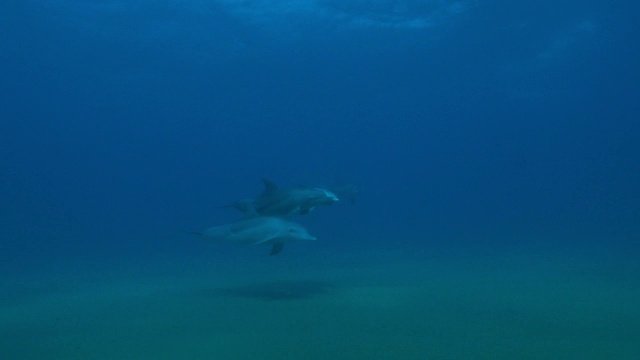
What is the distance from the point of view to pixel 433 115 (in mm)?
61344

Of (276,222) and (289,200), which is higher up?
(289,200)

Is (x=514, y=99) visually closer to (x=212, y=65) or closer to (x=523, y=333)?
(x=212, y=65)

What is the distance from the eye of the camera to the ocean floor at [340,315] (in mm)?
5680

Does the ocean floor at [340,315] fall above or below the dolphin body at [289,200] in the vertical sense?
below

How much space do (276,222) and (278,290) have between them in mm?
1812

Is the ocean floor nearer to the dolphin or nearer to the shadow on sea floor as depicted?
the shadow on sea floor

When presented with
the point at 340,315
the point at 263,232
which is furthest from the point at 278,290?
the point at 340,315

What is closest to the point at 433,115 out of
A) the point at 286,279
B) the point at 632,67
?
the point at 632,67

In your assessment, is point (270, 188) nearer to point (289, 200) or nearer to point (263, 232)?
point (289, 200)

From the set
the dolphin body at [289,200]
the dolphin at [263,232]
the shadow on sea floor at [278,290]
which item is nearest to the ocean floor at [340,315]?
the shadow on sea floor at [278,290]

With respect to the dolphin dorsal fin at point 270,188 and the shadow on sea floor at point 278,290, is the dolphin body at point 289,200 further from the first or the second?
the shadow on sea floor at point 278,290

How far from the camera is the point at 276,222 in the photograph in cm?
834

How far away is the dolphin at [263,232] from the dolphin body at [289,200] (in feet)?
0.76

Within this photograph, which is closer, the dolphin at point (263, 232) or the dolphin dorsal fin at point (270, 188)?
the dolphin at point (263, 232)
